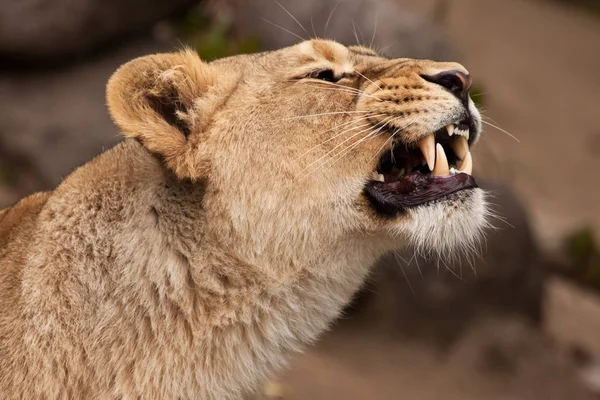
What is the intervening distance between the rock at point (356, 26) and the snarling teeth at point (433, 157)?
4600 mm

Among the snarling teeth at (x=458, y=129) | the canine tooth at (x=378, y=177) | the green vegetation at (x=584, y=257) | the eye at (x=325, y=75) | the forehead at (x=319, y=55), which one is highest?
the forehead at (x=319, y=55)

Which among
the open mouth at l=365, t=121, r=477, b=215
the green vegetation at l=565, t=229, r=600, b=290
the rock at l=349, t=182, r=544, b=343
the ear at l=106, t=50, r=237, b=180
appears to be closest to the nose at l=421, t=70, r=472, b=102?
the open mouth at l=365, t=121, r=477, b=215

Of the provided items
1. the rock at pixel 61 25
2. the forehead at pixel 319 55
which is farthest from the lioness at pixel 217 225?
the rock at pixel 61 25

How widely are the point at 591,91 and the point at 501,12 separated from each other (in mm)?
2349

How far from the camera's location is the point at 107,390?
307cm

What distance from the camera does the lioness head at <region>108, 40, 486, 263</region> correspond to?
3117 mm

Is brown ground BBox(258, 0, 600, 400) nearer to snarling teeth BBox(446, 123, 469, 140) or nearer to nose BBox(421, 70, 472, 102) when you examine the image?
snarling teeth BBox(446, 123, 469, 140)

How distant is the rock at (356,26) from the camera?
8.09 m

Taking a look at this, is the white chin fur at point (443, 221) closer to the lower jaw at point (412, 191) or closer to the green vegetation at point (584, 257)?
the lower jaw at point (412, 191)

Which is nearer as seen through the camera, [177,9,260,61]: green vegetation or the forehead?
the forehead

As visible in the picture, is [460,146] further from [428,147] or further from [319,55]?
[319,55]

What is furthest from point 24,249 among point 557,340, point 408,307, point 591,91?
point 591,91

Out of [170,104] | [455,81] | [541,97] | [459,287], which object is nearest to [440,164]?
[455,81]

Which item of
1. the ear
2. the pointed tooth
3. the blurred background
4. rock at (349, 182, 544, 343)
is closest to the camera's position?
the ear
